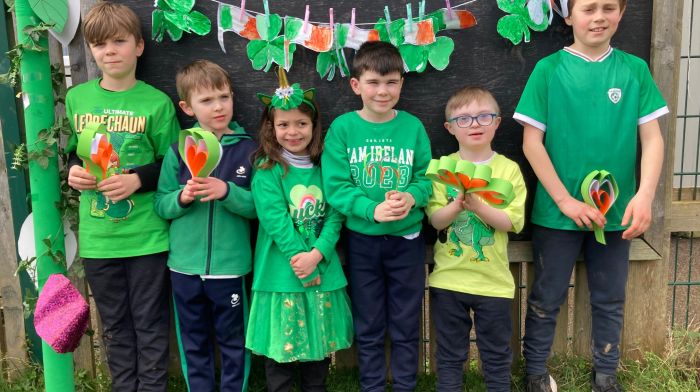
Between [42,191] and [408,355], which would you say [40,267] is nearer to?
[42,191]

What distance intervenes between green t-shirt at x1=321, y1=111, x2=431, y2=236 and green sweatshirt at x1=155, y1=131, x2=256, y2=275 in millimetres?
401

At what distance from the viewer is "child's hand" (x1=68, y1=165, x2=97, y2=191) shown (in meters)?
2.94

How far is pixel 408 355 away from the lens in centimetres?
314

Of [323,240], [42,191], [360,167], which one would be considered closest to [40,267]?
[42,191]

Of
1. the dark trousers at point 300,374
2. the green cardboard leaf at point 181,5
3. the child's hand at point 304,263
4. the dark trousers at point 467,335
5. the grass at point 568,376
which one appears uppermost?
the green cardboard leaf at point 181,5

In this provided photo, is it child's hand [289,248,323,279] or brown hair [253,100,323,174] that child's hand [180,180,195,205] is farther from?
child's hand [289,248,323,279]

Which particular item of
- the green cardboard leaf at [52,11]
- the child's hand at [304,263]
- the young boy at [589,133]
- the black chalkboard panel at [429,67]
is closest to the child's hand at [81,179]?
the black chalkboard panel at [429,67]

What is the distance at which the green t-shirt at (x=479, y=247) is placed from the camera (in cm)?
297

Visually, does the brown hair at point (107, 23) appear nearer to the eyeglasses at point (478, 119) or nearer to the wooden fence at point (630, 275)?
the wooden fence at point (630, 275)

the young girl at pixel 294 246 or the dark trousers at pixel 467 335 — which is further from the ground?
the young girl at pixel 294 246

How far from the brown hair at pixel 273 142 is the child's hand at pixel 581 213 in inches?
44.6

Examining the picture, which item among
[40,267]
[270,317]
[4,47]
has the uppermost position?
[4,47]

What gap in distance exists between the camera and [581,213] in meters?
2.93

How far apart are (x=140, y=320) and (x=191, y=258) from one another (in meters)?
0.43
